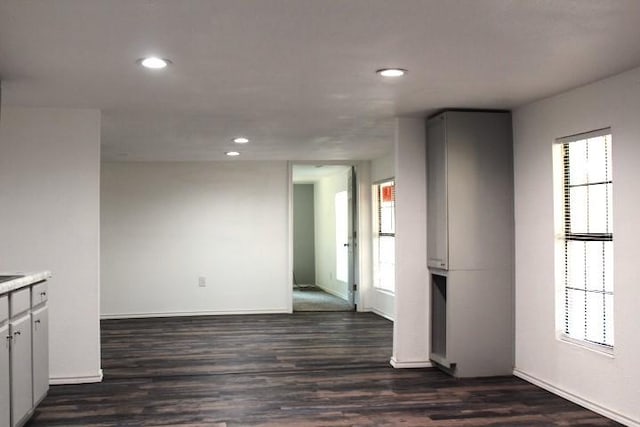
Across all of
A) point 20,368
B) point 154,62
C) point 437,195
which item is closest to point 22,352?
point 20,368

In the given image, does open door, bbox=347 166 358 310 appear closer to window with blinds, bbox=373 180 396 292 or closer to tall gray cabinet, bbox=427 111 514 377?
window with blinds, bbox=373 180 396 292

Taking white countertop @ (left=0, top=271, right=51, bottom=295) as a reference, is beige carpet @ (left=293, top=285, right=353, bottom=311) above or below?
below

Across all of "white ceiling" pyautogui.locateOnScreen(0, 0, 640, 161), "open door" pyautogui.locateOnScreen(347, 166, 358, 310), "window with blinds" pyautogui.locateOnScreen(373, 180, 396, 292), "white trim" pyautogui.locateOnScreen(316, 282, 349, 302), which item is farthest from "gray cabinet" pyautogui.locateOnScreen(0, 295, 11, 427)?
"white trim" pyautogui.locateOnScreen(316, 282, 349, 302)

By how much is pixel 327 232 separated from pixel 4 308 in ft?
27.8

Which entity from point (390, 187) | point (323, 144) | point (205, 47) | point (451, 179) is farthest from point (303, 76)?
point (390, 187)

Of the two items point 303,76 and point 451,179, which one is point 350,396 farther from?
point 303,76

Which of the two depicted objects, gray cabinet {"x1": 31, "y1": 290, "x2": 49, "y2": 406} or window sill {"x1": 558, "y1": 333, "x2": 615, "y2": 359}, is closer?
gray cabinet {"x1": 31, "y1": 290, "x2": 49, "y2": 406}

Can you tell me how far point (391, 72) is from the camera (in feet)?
12.3

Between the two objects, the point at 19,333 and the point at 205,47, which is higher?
the point at 205,47

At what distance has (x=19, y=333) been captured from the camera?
11.5 ft

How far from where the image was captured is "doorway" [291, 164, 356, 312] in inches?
356

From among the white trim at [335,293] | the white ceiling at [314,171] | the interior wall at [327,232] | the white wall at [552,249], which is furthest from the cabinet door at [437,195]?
the interior wall at [327,232]

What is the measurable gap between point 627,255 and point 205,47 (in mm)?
2681

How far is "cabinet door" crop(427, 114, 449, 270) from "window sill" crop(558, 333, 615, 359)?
1.00 meters
